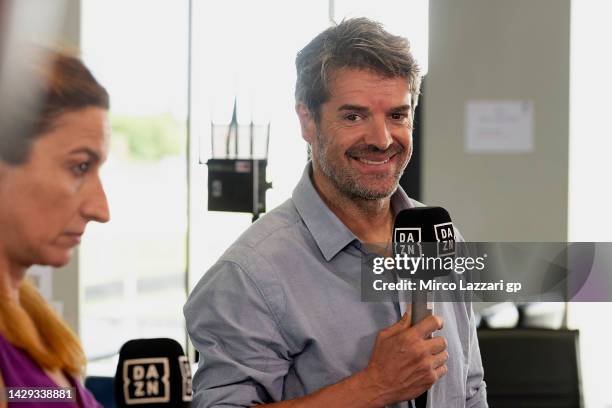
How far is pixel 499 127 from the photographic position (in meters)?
4.23

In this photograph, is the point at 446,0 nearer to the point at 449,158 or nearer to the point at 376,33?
the point at 449,158

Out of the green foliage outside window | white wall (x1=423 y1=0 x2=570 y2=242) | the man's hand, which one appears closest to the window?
the green foliage outside window

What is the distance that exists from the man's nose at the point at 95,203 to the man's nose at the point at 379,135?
0.63 meters

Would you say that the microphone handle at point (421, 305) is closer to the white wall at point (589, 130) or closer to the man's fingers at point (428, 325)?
the man's fingers at point (428, 325)

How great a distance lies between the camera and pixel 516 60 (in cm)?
409

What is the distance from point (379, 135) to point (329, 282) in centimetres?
26

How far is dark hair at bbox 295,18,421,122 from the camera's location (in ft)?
4.60

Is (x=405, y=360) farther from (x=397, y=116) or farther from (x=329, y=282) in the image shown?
(x=397, y=116)

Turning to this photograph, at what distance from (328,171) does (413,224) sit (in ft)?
0.78

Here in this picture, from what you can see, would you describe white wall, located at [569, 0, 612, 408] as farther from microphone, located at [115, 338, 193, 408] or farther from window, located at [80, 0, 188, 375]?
microphone, located at [115, 338, 193, 408]

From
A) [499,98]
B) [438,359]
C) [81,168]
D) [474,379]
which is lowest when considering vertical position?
[474,379]

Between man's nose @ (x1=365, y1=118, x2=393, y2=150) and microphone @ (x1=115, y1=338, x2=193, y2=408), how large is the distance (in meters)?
0.54

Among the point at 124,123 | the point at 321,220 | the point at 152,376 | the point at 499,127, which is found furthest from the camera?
the point at 499,127

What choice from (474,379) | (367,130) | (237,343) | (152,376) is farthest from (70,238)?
(474,379)
